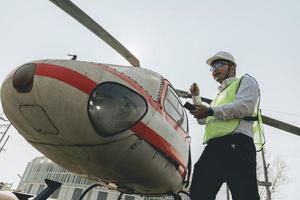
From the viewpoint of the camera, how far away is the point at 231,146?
262 centimetres

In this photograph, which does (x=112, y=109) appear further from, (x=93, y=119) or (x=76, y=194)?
(x=76, y=194)

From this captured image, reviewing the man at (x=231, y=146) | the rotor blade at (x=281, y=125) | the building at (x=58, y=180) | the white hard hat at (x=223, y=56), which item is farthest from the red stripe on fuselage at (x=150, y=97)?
the building at (x=58, y=180)

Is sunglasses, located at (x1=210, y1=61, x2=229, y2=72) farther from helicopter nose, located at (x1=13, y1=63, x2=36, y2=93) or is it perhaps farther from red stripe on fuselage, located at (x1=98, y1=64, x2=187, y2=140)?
helicopter nose, located at (x1=13, y1=63, x2=36, y2=93)

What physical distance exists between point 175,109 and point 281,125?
4.52 meters

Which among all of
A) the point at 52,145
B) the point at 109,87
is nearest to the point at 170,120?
the point at 109,87

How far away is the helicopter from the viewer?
7.22 ft

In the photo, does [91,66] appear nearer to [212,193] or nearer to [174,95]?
[174,95]

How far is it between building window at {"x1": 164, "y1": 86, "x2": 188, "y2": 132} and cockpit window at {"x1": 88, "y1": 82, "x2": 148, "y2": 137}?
0.82m

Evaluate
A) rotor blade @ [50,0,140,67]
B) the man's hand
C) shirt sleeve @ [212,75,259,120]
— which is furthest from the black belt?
rotor blade @ [50,0,140,67]

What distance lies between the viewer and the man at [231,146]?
2439 mm

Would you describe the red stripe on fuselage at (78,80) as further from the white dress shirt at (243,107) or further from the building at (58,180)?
the building at (58,180)

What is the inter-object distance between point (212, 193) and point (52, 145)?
167cm

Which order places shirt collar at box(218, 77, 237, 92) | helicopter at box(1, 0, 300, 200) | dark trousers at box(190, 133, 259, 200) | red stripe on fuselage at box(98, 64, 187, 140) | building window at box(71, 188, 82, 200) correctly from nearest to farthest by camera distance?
helicopter at box(1, 0, 300, 200)
dark trousers at box(190, 133, 259, 200)
red stripe on fuselage at box(98, 64, 187, 140)
shirt collar at box(218, 77, 237, 92)
building window at box(71, 188, 82, 200)

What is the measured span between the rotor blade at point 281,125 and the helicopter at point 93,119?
4589mm
